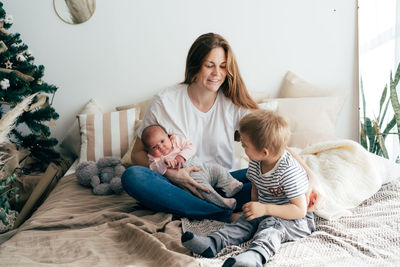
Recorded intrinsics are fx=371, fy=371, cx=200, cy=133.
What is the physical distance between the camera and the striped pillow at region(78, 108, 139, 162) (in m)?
2.69

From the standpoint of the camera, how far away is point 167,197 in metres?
1.67

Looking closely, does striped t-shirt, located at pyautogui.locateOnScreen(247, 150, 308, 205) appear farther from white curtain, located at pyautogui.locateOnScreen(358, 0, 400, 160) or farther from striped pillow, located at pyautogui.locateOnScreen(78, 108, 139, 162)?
white curtain, located at pyautogui.locateOnScreen(358, 0, 400, 160)

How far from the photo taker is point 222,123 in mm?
2002

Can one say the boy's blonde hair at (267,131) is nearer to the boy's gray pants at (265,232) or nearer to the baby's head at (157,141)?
the boy's gray pants at (265,232)

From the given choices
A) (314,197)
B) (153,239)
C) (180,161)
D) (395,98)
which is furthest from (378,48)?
(153,239)

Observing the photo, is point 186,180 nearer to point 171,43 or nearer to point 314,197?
point 314,197

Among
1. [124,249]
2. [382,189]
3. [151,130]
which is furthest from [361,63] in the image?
[124,249]

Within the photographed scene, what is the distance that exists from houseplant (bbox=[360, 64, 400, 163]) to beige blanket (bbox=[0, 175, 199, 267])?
6.20 ft

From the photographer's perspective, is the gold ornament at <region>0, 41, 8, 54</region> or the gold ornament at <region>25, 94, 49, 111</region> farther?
the gold ornament at <region>25, 94, 49, 111</region>

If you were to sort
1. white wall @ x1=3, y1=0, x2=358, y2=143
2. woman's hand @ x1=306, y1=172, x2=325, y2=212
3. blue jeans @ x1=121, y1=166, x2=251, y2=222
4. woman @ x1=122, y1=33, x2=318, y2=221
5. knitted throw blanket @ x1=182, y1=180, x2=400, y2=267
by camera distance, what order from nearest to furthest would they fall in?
1. knitted throw blanket @ x1=182, y1=180, x2=400, y2=267
2. woman's hand @ x1=306, y1=172, x2=325, y2=212
3. blue jeans @ x1=121, y1=166, x2=251, y2=222
4. woman @ x1=122, y1=33, x2=318, y2=221
5. white wall @ x1=3, y1=0, x2=358, y2=143

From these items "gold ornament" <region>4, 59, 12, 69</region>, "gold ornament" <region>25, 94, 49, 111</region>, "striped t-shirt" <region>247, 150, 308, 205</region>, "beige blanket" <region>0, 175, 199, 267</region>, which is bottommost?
"beige blanket" <region>0, 175, 199, 267</region>

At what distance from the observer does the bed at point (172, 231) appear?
1.29m

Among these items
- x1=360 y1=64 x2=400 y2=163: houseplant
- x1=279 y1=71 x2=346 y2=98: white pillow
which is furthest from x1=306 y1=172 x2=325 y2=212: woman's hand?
x1=279 y1=71 x2=346 y2=98: white pillow

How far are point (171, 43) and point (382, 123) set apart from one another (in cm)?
180
